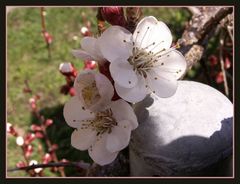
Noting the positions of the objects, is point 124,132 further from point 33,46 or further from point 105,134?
point 33,46

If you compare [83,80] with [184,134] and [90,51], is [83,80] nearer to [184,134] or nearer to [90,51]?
[90,51]

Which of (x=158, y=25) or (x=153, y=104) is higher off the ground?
(x=158, y=25)

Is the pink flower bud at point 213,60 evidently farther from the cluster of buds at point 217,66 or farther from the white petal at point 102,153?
the white petal at point 102,153

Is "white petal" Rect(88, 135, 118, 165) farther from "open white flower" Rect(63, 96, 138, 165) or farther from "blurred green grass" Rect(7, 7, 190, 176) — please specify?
"blurred green grass" Rect(7, 7, 190, 176)

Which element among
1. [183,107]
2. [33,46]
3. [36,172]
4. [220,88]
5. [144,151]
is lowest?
Result: [36,172]

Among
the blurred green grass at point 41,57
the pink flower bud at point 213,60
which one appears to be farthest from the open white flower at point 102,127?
the pink flower bud at point 213,60

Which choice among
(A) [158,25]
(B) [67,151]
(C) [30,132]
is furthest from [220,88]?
(A) [158,25]

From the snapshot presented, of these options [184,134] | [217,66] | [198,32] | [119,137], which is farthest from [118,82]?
[217,66]
